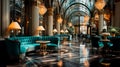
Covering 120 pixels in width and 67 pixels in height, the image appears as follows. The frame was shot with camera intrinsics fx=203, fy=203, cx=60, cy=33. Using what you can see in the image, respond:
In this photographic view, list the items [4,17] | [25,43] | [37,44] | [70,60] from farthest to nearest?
[37,44], [25,43], [4,17], [70,60]

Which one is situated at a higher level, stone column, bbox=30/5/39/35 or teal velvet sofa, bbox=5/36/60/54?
stone column, bbox=30/5/39/35

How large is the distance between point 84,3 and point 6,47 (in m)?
41.5

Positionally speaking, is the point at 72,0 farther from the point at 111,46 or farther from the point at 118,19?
the point at 111,46

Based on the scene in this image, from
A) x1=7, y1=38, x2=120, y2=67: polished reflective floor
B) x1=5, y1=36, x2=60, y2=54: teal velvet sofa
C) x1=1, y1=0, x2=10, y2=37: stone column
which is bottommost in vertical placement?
x1=7, y1=38, x2=120, y2=67: polished reflective floor

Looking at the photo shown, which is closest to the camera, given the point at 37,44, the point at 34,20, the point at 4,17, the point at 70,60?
the point at 70,60

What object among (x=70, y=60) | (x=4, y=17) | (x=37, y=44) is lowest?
(x=70, y=60)

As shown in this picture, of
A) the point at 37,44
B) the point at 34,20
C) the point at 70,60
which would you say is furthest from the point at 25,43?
the point at 70,60

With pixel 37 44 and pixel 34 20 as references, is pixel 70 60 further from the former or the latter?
pixel 34 20

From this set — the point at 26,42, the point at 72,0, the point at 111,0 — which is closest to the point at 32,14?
the point at 26,42

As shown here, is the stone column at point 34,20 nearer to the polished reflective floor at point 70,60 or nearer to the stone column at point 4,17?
the polished reflective floor at point 70,60

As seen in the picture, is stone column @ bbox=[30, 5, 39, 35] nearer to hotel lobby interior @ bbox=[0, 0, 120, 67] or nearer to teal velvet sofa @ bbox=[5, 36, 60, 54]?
hotel lobby interior @ bbox=[0, 0, 120, 67]

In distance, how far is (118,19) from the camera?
1756 centimetres

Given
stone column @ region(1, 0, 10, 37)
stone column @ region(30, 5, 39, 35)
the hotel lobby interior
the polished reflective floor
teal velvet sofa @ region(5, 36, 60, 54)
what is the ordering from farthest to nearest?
stone column @ region(30, 5, 39, 35) < stone column @ region(1, 0, 10, 37) < teal velvet sofa @ region(5, 36, 60, 54) < the hotel lobby interior < the polished reflective floor

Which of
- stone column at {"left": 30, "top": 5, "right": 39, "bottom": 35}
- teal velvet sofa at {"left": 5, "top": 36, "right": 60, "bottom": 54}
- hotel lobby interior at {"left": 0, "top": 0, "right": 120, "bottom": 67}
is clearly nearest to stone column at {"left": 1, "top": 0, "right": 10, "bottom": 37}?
hotel lobby interior at {"left": 0, "top": 0, "right": 120, "bottom": 67}
